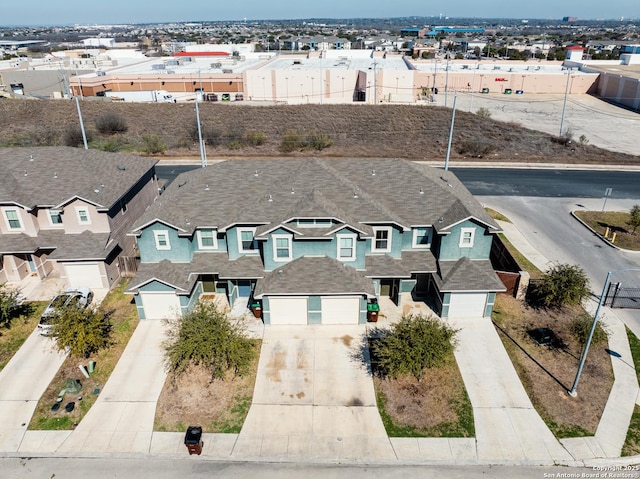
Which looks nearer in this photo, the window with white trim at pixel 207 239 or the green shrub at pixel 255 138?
the window with white trim at pixel 207 239

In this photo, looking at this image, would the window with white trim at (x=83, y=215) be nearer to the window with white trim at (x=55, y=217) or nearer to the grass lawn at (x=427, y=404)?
the window with white trim at (x=55, y=217)

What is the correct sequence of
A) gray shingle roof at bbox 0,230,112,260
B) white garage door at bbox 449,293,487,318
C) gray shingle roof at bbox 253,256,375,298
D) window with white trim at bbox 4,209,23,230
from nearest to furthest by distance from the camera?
1. gray shingle roof at bbox 253,256,375,298
2. white garage door at bbox 449,293,487,318
3. gray shingle roof at bbox 0,230,112,260
4. window with white trim at bbox 4,209,23,230

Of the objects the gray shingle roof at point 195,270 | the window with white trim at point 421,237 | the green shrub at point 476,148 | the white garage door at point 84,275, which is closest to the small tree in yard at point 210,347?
the gray shingle roof at point 195,270

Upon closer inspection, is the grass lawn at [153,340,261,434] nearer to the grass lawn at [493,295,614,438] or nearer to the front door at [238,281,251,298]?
the front door at [238,281,251,298]

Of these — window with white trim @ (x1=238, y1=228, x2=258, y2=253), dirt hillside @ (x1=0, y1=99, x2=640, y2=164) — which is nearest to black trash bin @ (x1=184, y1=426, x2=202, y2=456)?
window with white trim @ (x1=238, y1=228, x2=258, y2=253)

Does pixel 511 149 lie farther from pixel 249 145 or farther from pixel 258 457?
pixel 258 457
